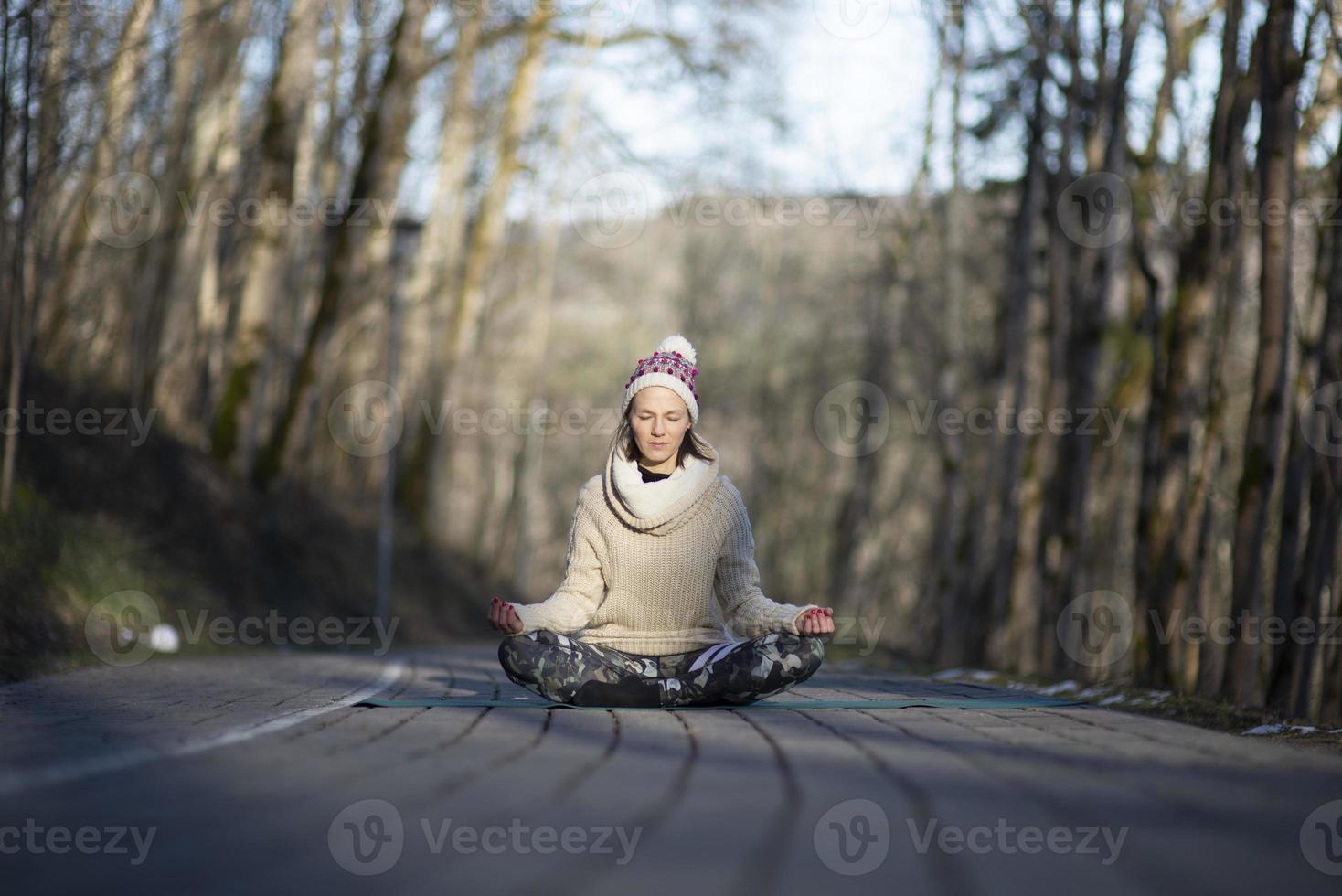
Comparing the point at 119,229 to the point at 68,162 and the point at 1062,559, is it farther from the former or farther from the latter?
the point at 1062,559

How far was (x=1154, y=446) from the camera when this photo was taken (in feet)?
50.2

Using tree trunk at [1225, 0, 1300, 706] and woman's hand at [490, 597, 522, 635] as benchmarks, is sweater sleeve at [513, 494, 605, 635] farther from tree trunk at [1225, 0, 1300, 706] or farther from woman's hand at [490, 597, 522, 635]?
tree trunk at [1225, 0, 1300, 706]

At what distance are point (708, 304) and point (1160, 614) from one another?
32213 millimetres

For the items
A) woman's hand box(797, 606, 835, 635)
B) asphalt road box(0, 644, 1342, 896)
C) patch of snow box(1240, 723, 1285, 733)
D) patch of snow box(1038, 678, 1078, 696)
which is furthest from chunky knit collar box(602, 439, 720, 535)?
patch of snow box(1038, 678, 1078, 696)

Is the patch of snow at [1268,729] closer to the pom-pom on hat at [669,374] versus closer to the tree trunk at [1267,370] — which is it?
the pom-pom on hat at [669,374]

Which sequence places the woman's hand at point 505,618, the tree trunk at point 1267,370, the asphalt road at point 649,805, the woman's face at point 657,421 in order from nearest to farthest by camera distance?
1. the asphalt road at point 649,805
2. the woman's hand at point 505,618
3. the woman's face at point 657,421
4. the tree trunk at point 1267,370

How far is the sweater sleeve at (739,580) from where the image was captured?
7.19 m

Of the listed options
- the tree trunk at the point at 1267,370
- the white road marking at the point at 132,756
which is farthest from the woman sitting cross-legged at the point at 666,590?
the tree trunk at the point at 1267,370

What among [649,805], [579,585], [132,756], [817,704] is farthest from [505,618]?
[649,805]

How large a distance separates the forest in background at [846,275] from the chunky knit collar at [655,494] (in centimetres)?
550

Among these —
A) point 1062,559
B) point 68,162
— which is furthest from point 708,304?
point 68,162

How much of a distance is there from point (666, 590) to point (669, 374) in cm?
99

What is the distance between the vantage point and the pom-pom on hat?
718 cm

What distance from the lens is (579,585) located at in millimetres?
7242
